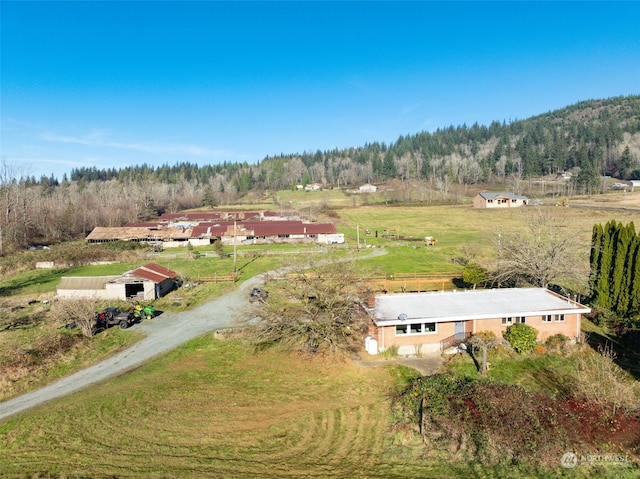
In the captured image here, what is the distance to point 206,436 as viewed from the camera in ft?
58.3

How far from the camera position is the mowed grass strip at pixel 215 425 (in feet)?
51.8

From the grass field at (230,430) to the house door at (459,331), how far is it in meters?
5.68

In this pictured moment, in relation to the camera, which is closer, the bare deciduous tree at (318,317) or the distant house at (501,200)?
the bare deciduous tree at (318,317)

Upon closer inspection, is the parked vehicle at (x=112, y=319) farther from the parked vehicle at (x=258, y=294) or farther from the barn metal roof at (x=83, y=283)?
the parked vehicle at (x=258, y=294)

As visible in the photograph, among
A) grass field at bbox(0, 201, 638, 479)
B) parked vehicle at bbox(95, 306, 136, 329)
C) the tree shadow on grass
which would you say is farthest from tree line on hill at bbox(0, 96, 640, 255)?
the tree shadow on grass

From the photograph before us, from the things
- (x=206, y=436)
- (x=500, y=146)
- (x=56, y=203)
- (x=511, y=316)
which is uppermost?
(x=500, y=146)

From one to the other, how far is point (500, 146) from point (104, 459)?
209 metres

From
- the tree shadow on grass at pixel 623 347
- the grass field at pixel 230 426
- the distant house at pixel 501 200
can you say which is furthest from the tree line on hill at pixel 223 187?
the tree shadow on grass at pixel 623 347

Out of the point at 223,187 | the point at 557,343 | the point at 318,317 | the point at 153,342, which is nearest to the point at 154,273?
the point at 153,342

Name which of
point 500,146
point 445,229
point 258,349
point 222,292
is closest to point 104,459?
point 258,349

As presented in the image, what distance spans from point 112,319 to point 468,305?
89.2 feet

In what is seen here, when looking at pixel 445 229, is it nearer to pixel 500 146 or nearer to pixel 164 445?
pixel 164 445

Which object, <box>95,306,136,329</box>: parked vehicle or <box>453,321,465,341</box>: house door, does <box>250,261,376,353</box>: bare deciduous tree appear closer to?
<box>453,321,465,341</box>: house door

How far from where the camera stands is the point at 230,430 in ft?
59.8
